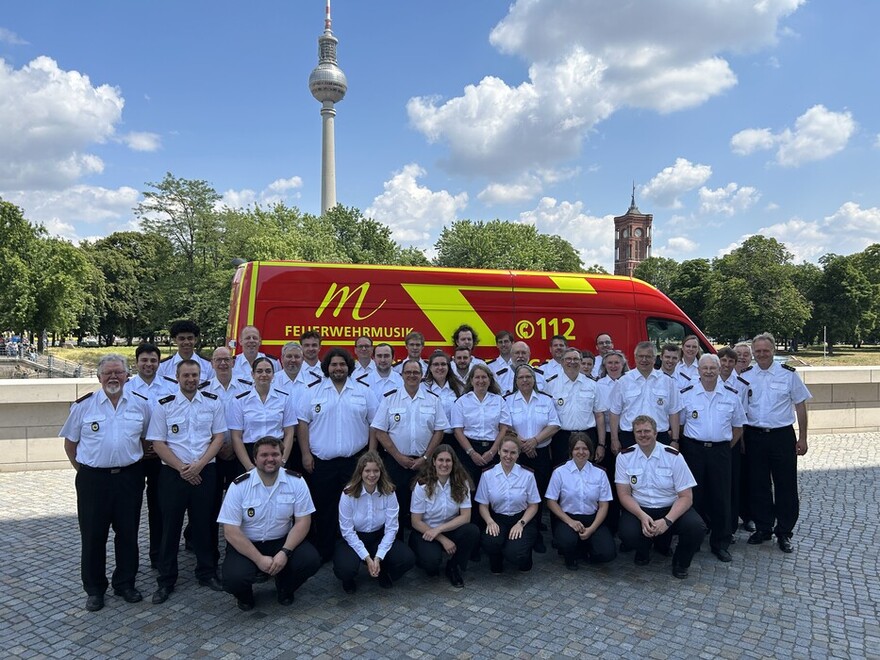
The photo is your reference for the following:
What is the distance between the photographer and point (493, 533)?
4742 millimetres

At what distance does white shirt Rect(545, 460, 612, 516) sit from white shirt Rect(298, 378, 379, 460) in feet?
5.96

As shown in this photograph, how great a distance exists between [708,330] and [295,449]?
47344 mm

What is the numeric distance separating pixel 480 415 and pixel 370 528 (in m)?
1.48

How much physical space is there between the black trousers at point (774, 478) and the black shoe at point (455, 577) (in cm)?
314

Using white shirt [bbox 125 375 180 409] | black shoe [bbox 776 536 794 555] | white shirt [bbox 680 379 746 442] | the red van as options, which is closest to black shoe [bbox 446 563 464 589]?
white shirt [bbox 680 379 746 442]

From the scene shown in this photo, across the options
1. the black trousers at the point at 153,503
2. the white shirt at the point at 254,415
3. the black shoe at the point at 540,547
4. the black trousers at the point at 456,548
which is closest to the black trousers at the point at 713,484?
the black shoe at the point at 540,547

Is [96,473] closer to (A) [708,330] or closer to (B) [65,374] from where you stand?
(B) [65,374]

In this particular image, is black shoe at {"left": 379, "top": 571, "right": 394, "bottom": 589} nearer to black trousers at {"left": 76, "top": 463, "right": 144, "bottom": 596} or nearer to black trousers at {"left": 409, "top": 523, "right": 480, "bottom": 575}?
black trousers at {"left": 409, "top": 523, "right": 480, "bottom": 575}

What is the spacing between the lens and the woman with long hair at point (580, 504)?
4863 millimetres

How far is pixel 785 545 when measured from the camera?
537 cm

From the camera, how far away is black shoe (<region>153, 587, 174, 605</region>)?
4.25 meters

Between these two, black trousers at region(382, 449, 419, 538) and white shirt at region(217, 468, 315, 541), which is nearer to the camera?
white shirt at region(217, 468, 315, 541)

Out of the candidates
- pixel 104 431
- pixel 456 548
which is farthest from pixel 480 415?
pixel 104 431

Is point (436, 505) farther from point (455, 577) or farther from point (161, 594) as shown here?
point (161, 594)
